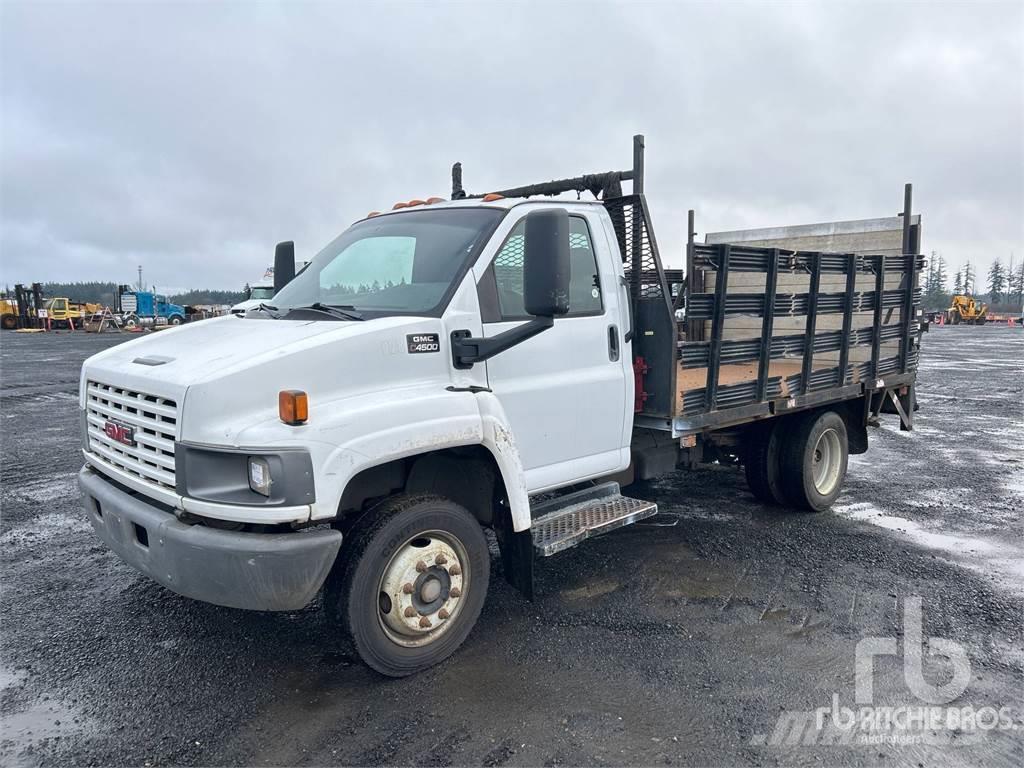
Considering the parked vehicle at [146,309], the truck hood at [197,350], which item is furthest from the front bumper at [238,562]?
the parked vehicle at [146,309]

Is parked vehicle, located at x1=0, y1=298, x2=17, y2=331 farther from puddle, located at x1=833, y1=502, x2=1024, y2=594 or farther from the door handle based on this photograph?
puddle, located at x1=833, y1=502, x2=1024, y2=594

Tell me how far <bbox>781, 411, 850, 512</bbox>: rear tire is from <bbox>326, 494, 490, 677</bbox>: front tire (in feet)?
11.6

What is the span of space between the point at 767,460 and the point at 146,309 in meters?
50.1

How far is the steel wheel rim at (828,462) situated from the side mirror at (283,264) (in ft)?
15.5

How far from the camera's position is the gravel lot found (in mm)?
3068

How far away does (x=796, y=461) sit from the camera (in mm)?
6238

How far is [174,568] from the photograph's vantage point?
3.15 meters

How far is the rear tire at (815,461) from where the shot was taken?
6234 millimetres

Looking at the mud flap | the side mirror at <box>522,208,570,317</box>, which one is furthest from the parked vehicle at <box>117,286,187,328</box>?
the side mirror at <box>522,208,570,317</box>

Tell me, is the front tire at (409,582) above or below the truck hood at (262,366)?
below

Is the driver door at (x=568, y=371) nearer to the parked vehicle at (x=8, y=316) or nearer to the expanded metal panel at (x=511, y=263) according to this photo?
the expanded metal panel at (x=511, y=263)

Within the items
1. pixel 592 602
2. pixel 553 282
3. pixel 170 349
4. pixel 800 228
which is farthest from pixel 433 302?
pixel 800 228

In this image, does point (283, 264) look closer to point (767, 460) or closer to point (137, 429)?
point (137, 429)

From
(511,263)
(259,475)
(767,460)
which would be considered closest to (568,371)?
(511,263)
